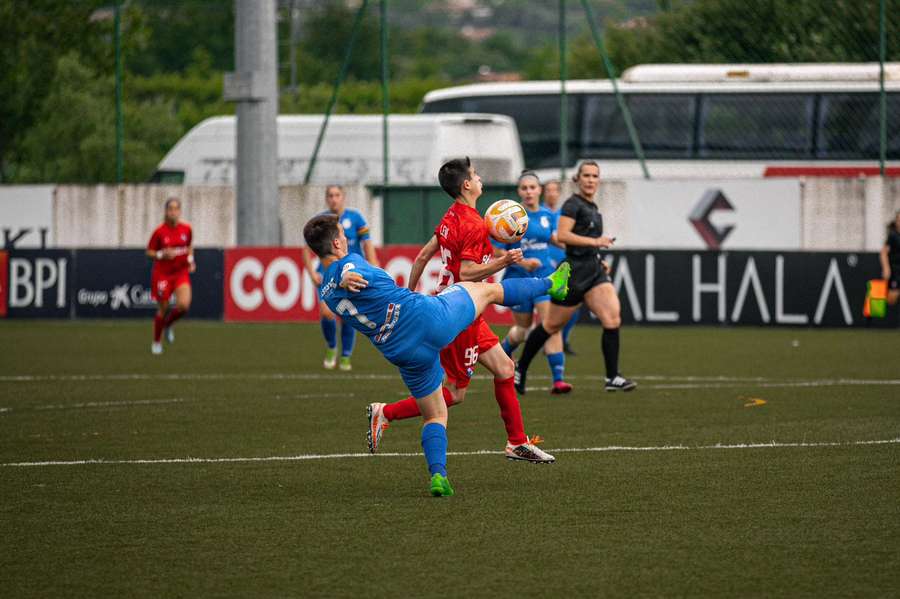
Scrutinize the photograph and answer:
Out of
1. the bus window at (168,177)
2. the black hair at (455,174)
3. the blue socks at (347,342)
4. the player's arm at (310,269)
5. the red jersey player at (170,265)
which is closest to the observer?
the black hair at (455,174)

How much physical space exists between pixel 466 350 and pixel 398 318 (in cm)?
131

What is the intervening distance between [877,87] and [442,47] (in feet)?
367

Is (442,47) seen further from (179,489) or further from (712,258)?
(179,489)

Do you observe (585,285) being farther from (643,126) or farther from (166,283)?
(643,126)

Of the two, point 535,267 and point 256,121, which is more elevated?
point 256,121

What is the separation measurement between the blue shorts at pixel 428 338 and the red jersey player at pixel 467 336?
47 centimetres

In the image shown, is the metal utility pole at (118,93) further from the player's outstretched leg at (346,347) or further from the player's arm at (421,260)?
the player's arm at (421,260)

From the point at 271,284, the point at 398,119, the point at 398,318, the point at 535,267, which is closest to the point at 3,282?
the point at 271,284

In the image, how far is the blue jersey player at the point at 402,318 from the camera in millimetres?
8727

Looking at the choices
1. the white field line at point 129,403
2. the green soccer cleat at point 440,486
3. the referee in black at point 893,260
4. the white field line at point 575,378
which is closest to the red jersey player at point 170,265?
the white field line at point 575,378

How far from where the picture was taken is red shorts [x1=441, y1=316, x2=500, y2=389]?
9.95 m

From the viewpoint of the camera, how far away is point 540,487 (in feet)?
29.7

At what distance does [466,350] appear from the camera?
998 cm

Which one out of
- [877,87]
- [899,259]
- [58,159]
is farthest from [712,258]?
[58,159]
